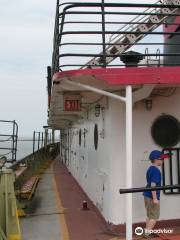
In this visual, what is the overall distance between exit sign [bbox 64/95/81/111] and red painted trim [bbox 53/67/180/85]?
5.17 feet

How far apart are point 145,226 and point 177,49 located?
465cm

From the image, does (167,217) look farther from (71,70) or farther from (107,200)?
(71,70)

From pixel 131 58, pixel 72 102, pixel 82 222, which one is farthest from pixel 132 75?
pixel 82 222

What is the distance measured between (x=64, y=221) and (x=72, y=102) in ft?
7.40

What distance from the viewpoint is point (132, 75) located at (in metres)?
5.77

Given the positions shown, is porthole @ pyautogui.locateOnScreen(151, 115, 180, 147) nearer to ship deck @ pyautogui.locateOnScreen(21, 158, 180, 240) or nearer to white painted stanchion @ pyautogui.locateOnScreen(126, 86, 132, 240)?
white painted stanchion @ pyautogui.locateOnScreen(126, 86, 132, 240)

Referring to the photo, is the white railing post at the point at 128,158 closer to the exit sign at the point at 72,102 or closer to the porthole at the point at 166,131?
the porthole at the point at 166,131

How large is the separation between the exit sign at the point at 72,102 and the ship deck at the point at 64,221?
204cm

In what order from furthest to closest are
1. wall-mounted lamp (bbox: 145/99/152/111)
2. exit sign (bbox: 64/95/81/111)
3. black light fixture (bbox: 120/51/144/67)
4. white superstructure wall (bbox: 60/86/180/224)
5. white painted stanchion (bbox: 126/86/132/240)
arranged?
exit sign (bbox: 64/95/81/111) → wall-mounted lamp (bbox: 145/99/152/111) → white superstructure wall (bbox: 60/86/180/224) → black light fixture (bbox: 120/51/144/67) → white painted stanchion (bbox: 126/86/132/240)

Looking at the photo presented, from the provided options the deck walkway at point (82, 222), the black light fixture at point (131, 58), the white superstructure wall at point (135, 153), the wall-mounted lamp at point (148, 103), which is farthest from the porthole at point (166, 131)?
the deck walkway at point (82, 222)

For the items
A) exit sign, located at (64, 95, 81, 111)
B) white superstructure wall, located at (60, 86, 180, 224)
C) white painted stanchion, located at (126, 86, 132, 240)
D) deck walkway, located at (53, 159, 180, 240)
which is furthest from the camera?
exit sign, located at (64, 95, 81, 111)

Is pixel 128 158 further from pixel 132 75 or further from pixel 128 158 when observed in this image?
pixel 132 75

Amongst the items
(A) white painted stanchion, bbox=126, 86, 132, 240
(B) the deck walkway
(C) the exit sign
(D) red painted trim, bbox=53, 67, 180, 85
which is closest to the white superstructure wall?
(B) the deck walkway

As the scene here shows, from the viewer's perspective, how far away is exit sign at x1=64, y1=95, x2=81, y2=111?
746 centimetres
